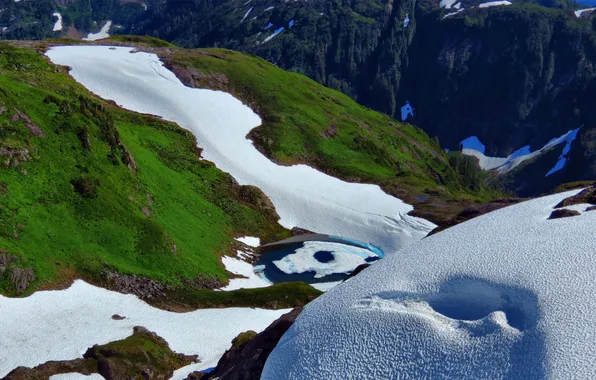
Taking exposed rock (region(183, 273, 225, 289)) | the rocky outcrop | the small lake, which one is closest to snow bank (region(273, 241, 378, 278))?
the small lake

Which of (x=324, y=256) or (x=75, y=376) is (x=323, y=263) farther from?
(x=75, y=376)

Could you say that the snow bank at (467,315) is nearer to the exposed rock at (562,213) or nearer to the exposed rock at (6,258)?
the exposed rock at (562,213)

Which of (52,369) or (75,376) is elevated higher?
(52,369)

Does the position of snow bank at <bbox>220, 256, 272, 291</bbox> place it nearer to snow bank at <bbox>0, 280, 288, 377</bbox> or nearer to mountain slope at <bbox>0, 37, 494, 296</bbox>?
mountain slope at <bbox>0, 37, 494, 296</bbox>

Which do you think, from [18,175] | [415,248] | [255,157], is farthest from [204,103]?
[415,248]

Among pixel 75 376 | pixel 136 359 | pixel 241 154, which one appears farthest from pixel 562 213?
pixel 241 154

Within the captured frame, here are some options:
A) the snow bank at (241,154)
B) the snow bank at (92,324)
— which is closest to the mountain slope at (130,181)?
the snow bank at (92,324)
